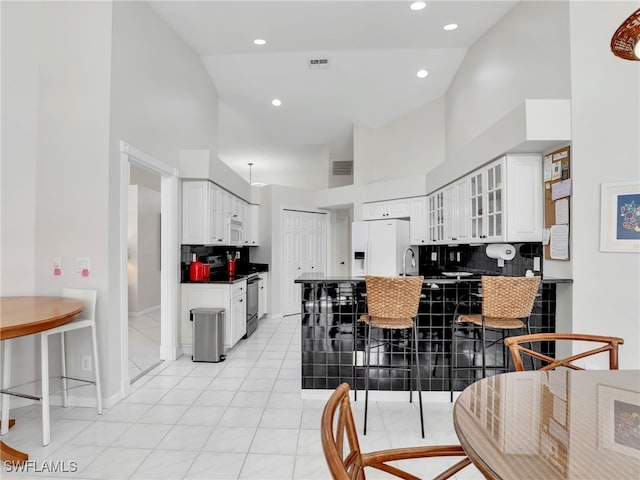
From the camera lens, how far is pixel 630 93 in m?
2.54

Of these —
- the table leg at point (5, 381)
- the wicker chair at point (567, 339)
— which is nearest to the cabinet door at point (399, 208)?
the wicker chair at point (567, 339)

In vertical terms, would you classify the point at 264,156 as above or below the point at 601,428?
above

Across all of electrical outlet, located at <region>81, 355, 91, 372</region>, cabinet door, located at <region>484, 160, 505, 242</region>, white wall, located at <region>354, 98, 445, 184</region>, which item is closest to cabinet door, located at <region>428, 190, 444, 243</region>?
white wall, located at <region>354, 98, 445, 184</region>

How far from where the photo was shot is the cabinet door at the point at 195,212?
14.4 feet

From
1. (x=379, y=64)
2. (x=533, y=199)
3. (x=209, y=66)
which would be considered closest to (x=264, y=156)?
(x=209, y=66)

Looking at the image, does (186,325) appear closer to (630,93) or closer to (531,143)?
(531,143)

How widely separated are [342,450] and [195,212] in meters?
3.96

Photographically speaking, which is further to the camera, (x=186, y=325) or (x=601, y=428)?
(x=186, y=325)

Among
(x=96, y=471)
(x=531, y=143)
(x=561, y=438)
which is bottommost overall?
(x=96, y=471)

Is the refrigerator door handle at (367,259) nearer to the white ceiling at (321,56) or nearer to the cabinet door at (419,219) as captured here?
the cabinet door at (419,219)

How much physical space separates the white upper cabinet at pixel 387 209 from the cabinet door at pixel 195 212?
292 cm

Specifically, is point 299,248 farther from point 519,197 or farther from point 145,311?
point 519,197

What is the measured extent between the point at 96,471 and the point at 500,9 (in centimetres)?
543

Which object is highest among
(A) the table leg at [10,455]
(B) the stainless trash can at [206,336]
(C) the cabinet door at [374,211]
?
(C) the cabinet door at [374,211]
